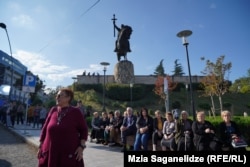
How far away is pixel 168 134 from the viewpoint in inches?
276

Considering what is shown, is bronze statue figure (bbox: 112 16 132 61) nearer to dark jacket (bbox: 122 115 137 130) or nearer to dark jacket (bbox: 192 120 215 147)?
dark jacket (bbox: 122 115 137 130)

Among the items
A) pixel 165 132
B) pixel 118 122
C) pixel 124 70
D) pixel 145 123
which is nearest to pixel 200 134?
pixel 165 132

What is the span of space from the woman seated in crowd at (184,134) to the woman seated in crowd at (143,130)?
1113mm

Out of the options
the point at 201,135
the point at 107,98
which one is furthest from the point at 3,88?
the point at 201,135

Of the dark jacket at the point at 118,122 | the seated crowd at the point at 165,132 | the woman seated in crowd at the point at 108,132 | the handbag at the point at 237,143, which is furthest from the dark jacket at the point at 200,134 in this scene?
the woman seated in crowd at the point at 108,132

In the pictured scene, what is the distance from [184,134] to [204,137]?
74 centimetres

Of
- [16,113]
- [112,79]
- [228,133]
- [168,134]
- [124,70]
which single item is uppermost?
[112,79]

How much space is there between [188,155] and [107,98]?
35534 mm

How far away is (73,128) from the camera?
11.5 ft

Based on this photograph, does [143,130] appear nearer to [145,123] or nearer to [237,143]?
[145,123]

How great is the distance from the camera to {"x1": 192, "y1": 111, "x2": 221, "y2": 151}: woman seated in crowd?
5.66 metres

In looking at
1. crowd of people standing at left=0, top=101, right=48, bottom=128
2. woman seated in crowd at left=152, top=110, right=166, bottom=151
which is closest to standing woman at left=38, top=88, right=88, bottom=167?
woman seated in crowd at left=152, top=110, right=166, bottom=151

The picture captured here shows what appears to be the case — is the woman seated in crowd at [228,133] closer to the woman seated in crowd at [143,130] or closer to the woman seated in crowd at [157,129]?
the woman seated in crowd at [157,129]

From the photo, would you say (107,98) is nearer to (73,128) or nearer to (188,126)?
(188,126)
